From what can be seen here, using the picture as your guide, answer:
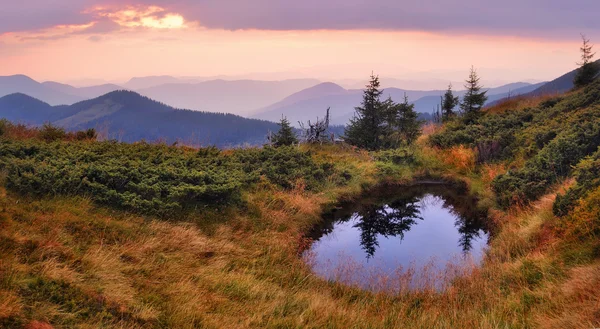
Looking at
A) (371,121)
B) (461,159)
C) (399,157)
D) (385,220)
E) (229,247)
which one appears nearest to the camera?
(229,247)

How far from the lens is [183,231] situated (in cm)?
832

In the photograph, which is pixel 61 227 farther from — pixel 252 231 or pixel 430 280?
pixel 430 280

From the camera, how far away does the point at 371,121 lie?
21594 mm

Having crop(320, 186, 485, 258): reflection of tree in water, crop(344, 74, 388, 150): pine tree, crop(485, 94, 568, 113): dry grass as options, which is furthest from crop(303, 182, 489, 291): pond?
crop(485, 94, 568, 113): dry grass

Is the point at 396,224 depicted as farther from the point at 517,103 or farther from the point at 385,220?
the point at 517,103

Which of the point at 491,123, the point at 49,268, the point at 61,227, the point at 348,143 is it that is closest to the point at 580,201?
the point at 49,268

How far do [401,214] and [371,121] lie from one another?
916 centimetres

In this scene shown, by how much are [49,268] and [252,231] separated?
17.1ft

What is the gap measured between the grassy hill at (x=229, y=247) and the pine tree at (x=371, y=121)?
7.83 m

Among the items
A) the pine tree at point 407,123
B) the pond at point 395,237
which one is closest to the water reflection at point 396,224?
the pond at point 395,237

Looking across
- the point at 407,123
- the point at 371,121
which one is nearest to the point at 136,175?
the point at 371,121

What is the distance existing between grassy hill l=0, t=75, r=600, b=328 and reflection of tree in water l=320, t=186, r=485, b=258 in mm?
685

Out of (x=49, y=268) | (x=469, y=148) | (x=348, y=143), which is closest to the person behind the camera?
(x=49, y=268)

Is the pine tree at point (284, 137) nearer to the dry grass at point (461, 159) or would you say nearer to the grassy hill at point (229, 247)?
the grassy hill at point (229, 247)
